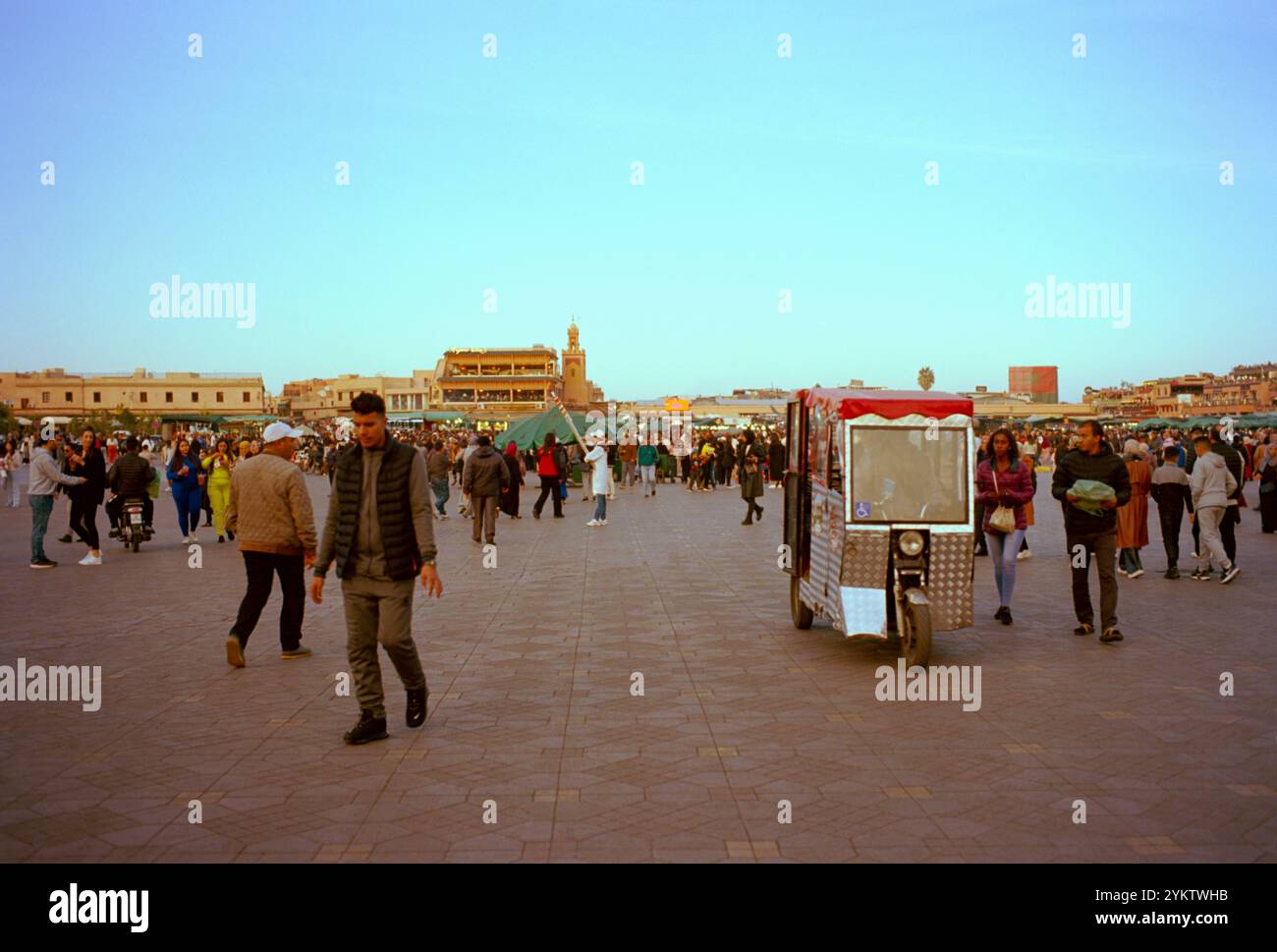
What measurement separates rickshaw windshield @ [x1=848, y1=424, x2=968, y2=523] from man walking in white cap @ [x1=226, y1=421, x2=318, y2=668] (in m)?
4.04

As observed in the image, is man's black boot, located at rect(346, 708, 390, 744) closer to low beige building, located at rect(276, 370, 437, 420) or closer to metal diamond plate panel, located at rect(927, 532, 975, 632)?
metal diamond plate panel, located at rect(927, 532, 975, 632)

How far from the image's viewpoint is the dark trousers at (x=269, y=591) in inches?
336

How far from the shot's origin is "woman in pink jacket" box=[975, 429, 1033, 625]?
10.5 meters

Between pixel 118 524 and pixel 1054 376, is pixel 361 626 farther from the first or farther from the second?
pixel 1054 376

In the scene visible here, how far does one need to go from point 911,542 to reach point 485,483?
1022 cm

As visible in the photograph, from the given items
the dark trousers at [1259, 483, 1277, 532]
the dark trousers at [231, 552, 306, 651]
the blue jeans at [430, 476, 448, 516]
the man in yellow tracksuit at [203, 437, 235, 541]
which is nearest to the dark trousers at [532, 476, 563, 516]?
the blue jeans at [430, 476, 448, 516]

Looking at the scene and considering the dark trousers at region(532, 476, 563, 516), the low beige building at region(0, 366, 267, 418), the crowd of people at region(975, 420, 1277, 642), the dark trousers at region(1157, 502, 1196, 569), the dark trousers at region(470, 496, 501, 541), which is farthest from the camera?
the low beige building at region(0, 366, 267, 418)

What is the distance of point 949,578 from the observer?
8.59 m

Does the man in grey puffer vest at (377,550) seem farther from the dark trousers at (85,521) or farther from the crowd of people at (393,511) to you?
the dark trousers at (85,521)

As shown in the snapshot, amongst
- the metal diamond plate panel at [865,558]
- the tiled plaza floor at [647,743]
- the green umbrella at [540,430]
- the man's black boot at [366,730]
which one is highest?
the green umbrella at [540,430]

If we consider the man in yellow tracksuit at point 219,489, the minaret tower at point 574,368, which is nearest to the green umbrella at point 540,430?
the man in yellow tracksuit at point 219,489

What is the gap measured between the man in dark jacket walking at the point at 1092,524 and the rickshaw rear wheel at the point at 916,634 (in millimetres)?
1912

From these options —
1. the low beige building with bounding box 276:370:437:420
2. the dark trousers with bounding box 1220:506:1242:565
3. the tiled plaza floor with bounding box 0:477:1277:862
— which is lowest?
the tiled plaza floor with bounding box 0:477:1277:862
